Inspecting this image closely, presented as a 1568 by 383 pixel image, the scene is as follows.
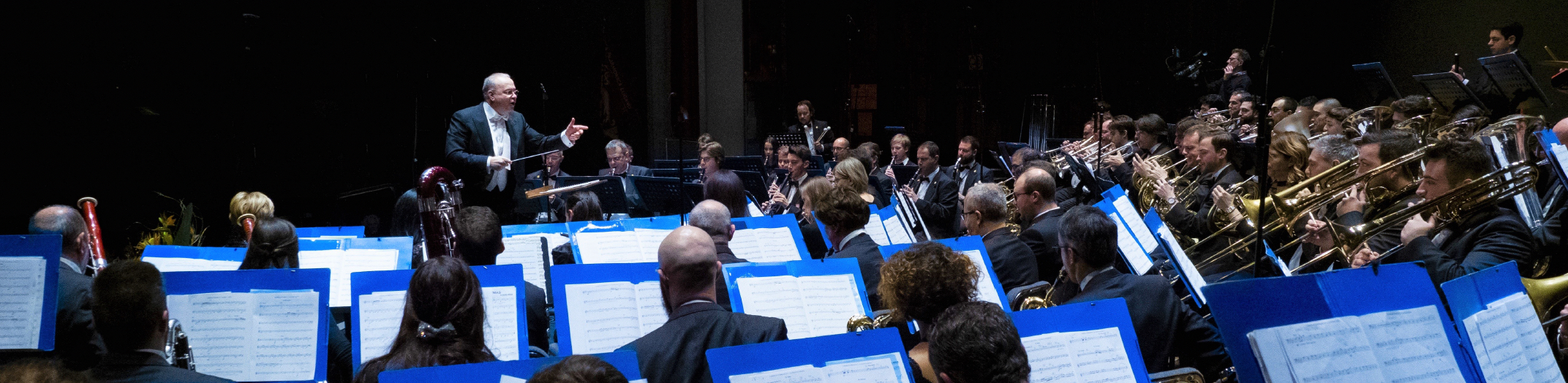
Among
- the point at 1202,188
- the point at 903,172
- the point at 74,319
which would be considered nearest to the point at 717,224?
the point at 74,319

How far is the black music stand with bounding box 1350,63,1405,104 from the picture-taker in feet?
24.3

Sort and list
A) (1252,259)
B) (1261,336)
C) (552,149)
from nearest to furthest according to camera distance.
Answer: (1261,336), (1252,259), (552,149)

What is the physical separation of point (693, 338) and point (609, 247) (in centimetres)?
170

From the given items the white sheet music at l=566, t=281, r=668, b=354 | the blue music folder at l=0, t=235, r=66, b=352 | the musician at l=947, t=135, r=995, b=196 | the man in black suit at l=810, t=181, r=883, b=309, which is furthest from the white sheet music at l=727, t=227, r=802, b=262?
the musician at l=947, t=135, r=995, b=196

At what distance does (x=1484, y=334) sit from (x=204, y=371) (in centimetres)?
319

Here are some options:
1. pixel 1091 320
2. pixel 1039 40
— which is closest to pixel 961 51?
pixel 1039 40

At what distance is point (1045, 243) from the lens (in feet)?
14.6

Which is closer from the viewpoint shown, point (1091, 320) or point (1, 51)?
point (1091, 320)

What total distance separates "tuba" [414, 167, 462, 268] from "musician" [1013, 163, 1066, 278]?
241cm

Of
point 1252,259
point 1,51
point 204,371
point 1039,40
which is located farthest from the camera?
point 1039,40

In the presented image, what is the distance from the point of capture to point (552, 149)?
623cm

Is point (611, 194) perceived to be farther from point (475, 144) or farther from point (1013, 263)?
point (1013, 263)

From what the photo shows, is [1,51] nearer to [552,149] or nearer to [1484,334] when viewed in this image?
[552,149]

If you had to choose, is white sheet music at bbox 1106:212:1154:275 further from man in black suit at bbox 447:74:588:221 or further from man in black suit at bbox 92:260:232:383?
man in black suit at bbox 447:74:588:221
